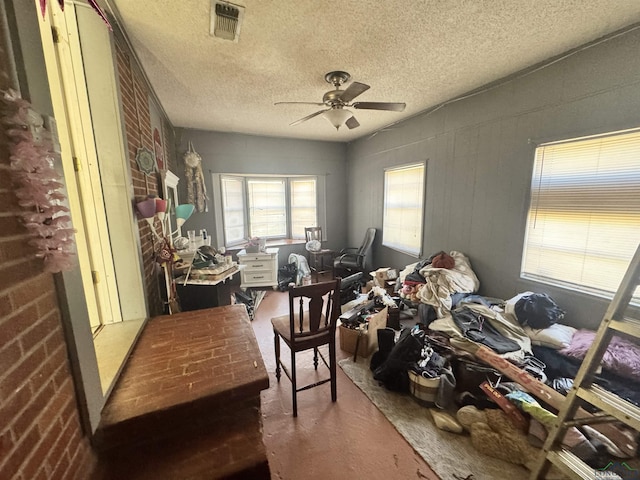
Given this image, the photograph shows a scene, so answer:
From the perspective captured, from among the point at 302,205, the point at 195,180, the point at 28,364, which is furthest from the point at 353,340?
the point at 195,180

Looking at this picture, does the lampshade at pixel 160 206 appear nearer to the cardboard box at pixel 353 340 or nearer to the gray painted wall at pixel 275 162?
the cardboard box at pixel 353 340

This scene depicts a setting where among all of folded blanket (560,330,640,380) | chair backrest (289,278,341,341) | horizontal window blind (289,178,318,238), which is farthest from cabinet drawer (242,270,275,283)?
Result: folded blanket (560,330,640,380)

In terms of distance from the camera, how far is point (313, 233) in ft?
17.2

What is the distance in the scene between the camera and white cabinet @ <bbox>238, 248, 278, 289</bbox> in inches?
170

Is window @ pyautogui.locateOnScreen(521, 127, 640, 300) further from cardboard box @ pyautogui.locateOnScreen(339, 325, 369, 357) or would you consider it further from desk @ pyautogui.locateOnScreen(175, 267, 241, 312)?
desk @ pyautogui.locateOnScreen(175, 267, 241, 312)

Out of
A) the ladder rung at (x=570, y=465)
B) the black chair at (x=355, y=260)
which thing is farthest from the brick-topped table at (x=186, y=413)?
the black chair at (x=355, y=260)

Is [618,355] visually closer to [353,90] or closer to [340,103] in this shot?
[353,90]

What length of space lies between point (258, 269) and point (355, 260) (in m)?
1.76

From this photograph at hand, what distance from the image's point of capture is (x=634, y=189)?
6.03 feet

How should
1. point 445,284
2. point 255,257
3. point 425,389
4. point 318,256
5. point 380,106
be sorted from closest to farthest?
1. point 425,389
2. point 380,106
3. point 445,284
4. point 255,257
5. point 318,256

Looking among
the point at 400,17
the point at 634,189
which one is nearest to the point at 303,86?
the point at 400,17

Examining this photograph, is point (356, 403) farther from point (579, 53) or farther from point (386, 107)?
point (579, 53)

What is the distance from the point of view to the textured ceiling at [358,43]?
161 cm

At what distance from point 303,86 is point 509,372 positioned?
316 cm
